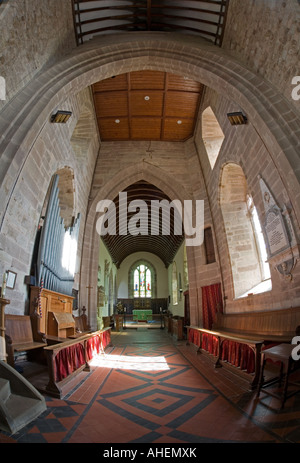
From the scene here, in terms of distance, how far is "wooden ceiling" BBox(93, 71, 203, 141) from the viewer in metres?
8.14

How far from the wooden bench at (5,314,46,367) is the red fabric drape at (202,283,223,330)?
5331 mm

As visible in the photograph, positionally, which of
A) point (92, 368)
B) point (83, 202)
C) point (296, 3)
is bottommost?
point (92, 368)

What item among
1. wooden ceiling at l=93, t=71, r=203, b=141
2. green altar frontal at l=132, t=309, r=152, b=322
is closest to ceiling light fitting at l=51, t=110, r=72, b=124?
wooden ceiling at l=93, t=71, r=203, b=141

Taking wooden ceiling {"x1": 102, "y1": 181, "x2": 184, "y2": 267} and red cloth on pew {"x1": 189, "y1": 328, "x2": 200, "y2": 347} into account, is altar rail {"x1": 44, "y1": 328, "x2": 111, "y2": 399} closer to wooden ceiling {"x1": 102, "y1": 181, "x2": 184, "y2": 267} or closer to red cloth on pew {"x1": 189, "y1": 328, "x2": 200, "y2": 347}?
red cloth on pew {"x1": 189, "y1": 328, "x2": 200, "y2": 347}

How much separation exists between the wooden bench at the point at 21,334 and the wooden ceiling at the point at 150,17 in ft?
21.0

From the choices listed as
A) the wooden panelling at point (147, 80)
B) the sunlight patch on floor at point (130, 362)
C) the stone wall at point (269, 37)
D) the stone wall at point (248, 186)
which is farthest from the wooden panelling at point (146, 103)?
the sunlight patch on floor at point (130, 362)

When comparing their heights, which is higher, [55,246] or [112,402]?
[55,246]

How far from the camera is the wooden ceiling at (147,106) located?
8.14 m

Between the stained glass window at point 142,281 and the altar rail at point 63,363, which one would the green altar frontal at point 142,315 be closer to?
the stained glass window at point 142,281

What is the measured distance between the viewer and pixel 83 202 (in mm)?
9086
